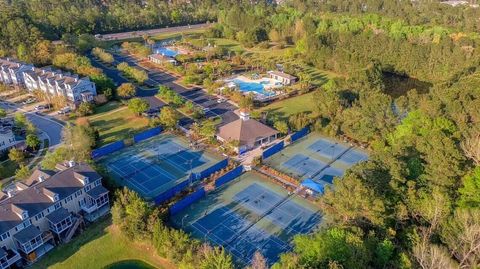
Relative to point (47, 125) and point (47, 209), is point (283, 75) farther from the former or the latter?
point (47, 209)

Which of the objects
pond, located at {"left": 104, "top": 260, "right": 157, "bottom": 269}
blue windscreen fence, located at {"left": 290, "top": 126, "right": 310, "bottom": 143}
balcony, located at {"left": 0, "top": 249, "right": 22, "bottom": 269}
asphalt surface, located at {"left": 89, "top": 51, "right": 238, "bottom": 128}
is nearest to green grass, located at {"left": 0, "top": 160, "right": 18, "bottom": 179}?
balcony, located at {"left": 0, "top": 249, "right": 22, "bottom": 269}

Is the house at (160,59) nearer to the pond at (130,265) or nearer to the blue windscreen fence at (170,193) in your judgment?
the blue windscreen fence at (170,193)

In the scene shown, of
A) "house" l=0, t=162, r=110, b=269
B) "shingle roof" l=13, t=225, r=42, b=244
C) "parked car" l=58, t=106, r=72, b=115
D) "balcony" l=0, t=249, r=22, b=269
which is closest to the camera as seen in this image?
"balcony" l=0, t=249, r=22, b=269

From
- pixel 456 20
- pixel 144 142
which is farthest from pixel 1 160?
pixel 456 20

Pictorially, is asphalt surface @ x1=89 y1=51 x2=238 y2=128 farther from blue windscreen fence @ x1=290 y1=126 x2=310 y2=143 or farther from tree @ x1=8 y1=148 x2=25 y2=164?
tree @ x1=8 y1=148 x2=25 y2=164

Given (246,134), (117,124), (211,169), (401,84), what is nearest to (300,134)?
(246,134)

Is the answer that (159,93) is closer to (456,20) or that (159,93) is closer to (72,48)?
(72,48)

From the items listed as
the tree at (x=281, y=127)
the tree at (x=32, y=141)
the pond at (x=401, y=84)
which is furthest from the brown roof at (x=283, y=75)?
the tree at (x=32, y=141)

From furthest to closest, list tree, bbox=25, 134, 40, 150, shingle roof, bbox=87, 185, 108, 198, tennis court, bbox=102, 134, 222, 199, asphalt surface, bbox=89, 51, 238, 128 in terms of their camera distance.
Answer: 1. asphalt surface, bbox=89, 51, 238, 128
2. tree, bbox=25, 134, 40, 150
3. tennis court, bbox=102, 134, 222, 199
4. shingle roof, bbox=87, 185, 108, 198
